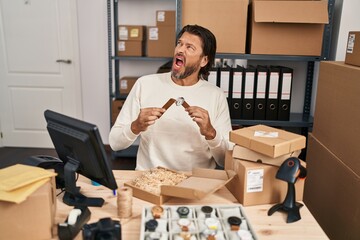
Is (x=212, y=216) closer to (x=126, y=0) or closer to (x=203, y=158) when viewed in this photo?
(x=203, y=158)

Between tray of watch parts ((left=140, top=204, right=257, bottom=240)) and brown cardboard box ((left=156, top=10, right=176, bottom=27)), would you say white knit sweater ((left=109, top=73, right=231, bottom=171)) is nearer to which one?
tray of watch parts ((left=140, top=204, right=257, bottom=240))

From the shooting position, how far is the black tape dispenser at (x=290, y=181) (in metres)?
1.17

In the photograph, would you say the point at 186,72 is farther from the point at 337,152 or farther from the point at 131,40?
the point at 131,40

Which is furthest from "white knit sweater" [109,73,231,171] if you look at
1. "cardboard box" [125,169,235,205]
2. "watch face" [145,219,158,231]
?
"watch face" [145,219,158,231]

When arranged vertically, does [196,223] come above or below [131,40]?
below

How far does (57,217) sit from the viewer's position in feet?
3.84

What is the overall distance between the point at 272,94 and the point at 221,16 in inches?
28.5

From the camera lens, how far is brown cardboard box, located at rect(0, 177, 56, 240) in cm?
99

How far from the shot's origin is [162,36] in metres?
3.12

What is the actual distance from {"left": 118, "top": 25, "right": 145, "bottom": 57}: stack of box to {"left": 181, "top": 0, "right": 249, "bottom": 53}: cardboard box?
0.74 meters

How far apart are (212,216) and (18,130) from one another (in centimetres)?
350

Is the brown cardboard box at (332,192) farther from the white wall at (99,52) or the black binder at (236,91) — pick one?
the white wall at (99,52)

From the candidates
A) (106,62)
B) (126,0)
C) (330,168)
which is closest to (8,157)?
(106,62)

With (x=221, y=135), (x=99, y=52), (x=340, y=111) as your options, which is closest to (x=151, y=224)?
(x=221, y=135)
